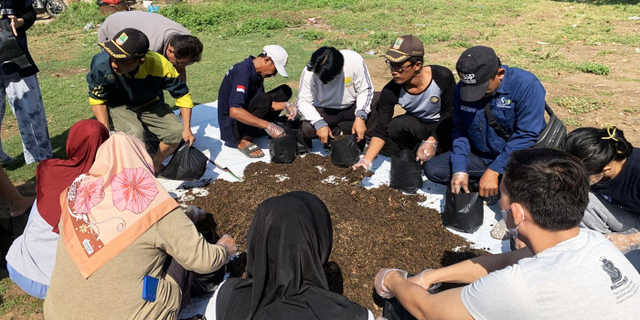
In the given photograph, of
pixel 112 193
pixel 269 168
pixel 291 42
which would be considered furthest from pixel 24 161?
pixel 291 42

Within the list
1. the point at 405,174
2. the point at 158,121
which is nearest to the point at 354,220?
the point at 405,174

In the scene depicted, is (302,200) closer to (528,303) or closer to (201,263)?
(201,263)

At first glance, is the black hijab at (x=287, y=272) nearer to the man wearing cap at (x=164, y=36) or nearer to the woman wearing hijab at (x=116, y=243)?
the woman wearing hijab at (x=116, y=243)

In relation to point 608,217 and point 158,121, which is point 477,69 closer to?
point 608,217

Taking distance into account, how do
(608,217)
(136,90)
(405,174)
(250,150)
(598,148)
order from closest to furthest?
(598,148), (608,217), (405,174), (136,90), (250,150)

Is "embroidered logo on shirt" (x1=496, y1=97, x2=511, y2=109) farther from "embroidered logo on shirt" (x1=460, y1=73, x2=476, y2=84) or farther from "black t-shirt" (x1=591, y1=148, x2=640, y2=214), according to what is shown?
"black t-shirt" (x1=591, y1=148, x2=640, y2=214)

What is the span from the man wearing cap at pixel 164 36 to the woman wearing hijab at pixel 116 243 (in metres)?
2.66

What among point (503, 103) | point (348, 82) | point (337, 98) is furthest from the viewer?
point (337, 98)

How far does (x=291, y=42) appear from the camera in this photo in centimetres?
1047

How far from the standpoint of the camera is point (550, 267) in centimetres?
171

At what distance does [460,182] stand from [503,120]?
2.07ft

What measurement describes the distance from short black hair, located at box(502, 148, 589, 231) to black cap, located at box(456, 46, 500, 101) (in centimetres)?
160

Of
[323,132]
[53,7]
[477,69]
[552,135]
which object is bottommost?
[53,7]

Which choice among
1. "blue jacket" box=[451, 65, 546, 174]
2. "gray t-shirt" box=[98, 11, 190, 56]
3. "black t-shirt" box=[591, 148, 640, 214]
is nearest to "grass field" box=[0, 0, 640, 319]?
"gray t-shirt" box=[98, 11, 190, 56]
